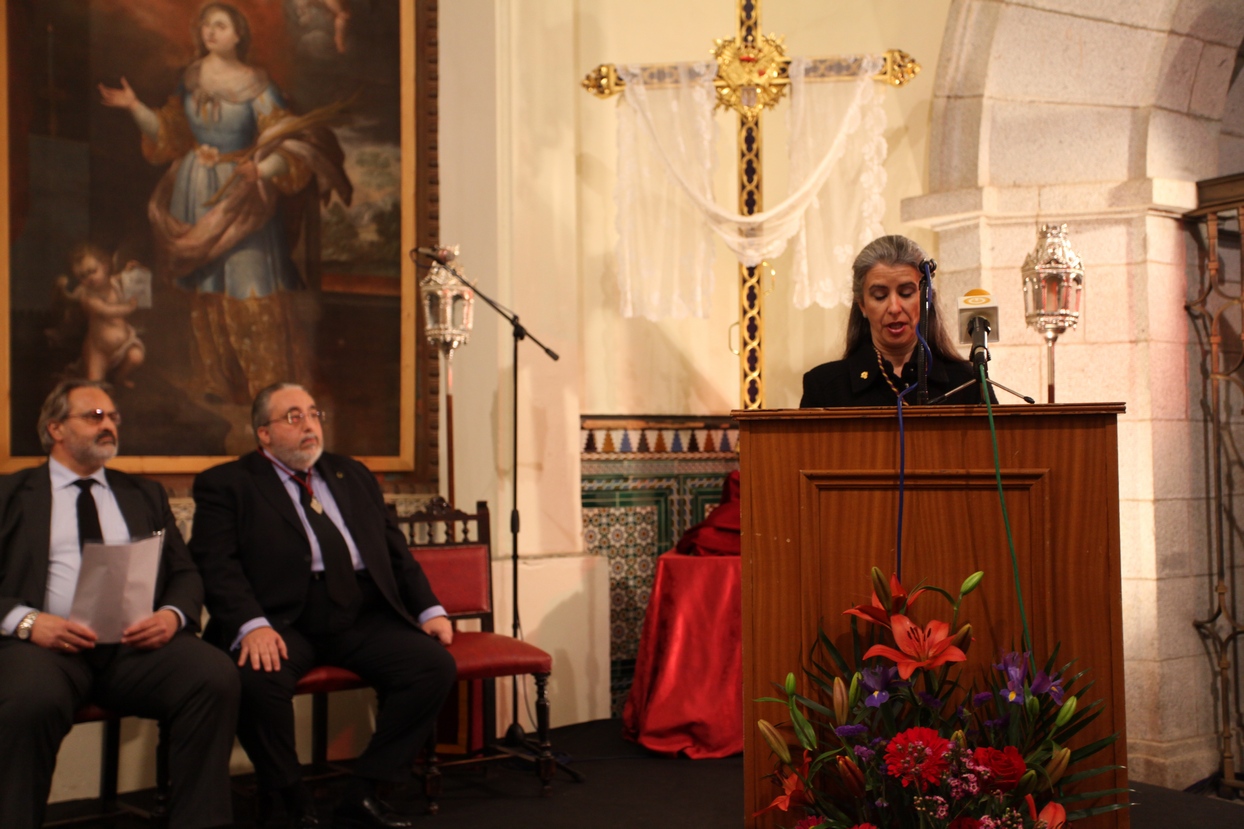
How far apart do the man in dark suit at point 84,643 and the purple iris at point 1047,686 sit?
2541 millimetres

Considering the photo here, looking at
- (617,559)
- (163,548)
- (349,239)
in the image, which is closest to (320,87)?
(349,239)

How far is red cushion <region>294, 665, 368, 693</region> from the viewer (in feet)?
12.8

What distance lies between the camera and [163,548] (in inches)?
155

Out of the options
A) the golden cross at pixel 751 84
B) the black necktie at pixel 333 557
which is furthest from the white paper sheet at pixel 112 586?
the golden cross at pixel 751 84

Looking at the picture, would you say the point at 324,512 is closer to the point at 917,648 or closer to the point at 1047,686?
the point at 917,648

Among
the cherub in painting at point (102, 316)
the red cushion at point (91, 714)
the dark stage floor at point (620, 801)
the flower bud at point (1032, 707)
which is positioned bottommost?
the dark stage floor at point (620, 801)

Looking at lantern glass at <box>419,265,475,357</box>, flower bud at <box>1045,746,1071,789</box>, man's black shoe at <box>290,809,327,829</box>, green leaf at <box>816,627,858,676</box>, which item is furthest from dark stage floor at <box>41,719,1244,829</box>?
flower bud at <box>1045,746,1071,789</box>

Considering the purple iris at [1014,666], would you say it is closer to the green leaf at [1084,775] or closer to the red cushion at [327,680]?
the green leaf at [1084,775]

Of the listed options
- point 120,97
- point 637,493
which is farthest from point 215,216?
point 637,493

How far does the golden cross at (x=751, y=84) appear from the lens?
5.19 metres

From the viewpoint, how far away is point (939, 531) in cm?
203

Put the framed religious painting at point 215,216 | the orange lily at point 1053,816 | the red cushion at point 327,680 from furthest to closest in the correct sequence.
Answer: the framed religious painting at point 215,216, the red cushion at point 327,680, the orange lily at point 1053,816

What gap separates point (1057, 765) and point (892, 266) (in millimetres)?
1159

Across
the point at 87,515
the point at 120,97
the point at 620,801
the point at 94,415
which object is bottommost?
the point at 620,801
